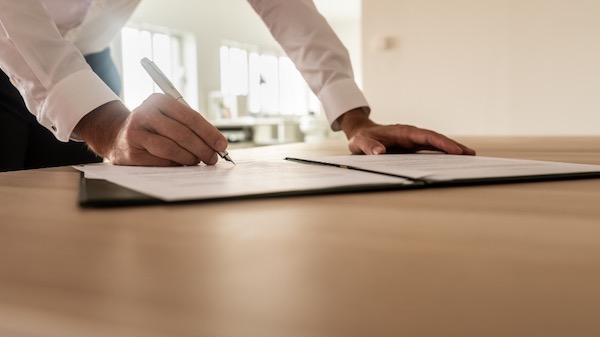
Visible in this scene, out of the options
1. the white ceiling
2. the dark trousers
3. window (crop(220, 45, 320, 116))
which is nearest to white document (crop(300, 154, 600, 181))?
the dark trousers

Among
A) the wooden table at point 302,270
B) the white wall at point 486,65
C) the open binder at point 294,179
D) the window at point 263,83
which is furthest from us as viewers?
the window at point 263,83

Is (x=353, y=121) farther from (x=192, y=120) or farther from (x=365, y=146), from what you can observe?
(x=192, y=120)

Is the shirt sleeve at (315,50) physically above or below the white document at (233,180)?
above

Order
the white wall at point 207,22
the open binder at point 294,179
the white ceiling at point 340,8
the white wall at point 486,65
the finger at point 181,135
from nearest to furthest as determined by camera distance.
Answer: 1. the open binder at point 294,179
2. the finger at point 181,135
3. the white wall at point 486,65
4. the white wall at point 207,22
5. the white ceiling at point 340,8

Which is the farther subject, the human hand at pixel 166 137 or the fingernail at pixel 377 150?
the fingernail at pixel 377 150

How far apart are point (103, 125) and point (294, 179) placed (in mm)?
381

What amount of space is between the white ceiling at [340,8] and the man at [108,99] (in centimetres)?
695

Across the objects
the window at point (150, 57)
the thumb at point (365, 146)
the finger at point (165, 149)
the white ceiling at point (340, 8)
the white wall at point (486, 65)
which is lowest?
the finger at point (165, 149)

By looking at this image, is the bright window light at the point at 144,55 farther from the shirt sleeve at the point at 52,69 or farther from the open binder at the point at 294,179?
the open binder at the point at 294,179

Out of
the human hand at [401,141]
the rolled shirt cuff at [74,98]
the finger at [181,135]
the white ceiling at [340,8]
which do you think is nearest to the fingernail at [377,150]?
the human hand at [401,141]

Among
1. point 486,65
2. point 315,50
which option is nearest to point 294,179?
point 315,50

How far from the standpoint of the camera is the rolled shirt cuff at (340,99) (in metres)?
1.10

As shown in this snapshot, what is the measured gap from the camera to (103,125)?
0.74m

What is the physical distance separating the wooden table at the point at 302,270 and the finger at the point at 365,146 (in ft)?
1.52
